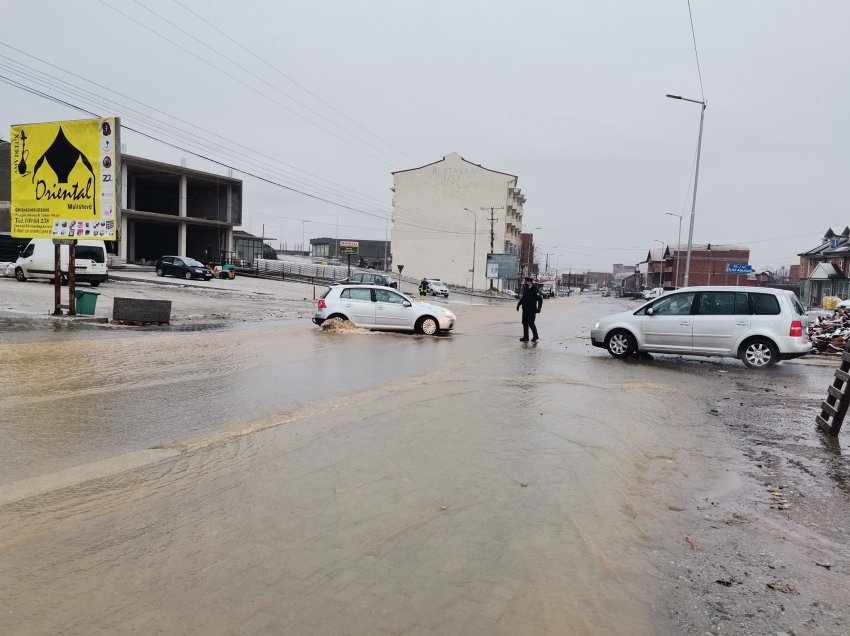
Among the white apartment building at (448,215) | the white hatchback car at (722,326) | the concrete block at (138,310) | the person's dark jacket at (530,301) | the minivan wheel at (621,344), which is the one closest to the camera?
the white hatchback car at (722,326)

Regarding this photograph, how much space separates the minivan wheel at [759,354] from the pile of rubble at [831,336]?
13.6 ft

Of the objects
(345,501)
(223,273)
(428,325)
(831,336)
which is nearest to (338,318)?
(428,325)

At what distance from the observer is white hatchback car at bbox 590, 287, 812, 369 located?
40.4ft

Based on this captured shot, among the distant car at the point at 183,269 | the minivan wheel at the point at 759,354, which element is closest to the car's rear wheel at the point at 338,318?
the minivan wheel at the point at 759,354

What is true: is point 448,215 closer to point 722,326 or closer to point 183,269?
point 183,269

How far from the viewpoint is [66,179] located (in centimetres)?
1766

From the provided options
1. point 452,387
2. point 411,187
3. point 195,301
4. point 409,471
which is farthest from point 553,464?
point 411,187

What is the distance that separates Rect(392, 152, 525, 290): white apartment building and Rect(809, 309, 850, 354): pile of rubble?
61.4m

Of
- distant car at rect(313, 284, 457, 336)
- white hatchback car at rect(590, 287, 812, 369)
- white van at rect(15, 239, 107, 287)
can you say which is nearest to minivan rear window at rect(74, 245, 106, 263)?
white van at rect(15, 239, 107, 287)

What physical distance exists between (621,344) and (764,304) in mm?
2961

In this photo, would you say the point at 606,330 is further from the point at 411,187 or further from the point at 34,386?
the point at 411,187

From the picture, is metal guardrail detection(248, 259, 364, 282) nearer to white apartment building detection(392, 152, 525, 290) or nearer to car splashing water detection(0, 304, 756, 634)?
white apartment building detection(392, 152, 525, 290)

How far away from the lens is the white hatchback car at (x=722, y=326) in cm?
A: 1231

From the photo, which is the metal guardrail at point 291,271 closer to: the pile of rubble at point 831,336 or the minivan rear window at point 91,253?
the minivan rear window at point 91,253
